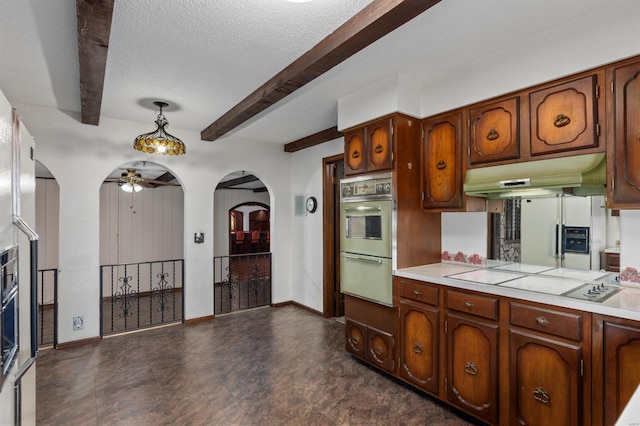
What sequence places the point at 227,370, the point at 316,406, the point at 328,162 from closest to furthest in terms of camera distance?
the point at 316,406, the point at 227,370, the point at 328,162

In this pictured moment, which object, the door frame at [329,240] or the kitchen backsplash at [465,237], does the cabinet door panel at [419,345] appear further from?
the door frame at [329,240]

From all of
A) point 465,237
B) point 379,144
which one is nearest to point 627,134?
point 465,237

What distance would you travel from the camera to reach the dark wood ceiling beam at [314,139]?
427 centimetres

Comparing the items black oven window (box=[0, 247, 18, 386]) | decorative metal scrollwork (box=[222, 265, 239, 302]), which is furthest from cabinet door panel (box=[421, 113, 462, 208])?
decorative metal scrollwork (box=[222, 265, 239, 302])

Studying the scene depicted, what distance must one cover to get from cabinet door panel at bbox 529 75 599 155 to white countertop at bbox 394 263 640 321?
0.88 meters

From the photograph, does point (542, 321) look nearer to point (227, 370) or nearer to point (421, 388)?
point (421, 388)

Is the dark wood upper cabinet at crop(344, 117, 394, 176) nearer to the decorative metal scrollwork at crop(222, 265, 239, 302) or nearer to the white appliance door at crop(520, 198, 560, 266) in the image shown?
the white appliance door at crop(520, 198, 560, 266)

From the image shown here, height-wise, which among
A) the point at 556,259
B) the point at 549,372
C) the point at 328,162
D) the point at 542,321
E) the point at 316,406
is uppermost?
the point at 328,162

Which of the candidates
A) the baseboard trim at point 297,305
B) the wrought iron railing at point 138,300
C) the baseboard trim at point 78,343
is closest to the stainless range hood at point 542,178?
the baseboard trim at point 297,305

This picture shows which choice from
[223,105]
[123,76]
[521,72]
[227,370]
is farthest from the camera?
[223,105]

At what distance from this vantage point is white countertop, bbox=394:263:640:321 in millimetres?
1726

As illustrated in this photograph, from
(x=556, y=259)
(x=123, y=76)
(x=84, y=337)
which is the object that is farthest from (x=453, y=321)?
(x=84, y=337)

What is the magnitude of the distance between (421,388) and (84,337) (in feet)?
11.5

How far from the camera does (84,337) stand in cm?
362
